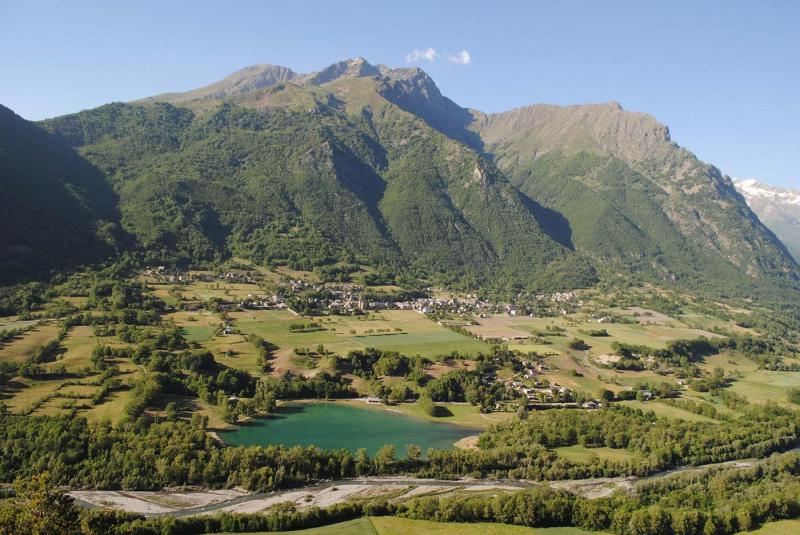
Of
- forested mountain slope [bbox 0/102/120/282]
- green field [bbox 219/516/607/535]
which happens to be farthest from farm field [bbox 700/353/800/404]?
forested mountain slope [bbox 0/102/120/282]

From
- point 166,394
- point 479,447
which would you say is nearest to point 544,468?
point 479,447

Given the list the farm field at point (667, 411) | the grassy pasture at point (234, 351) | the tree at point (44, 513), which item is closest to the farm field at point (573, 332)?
the farm field at point (667, 411)

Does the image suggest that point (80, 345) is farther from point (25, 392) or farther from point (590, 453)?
point (590, 453)

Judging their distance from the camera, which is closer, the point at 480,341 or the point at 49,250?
the point at 480,341

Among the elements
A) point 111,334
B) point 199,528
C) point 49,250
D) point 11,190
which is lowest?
point 199,528

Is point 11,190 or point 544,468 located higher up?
point 11,190

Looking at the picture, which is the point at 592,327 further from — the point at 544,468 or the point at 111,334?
the point at 111,334

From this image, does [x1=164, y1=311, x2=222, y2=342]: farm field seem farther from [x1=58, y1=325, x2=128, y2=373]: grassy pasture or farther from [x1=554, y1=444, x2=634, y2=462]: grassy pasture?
[x1=554, y1=444, x2=634, y2=462]: grassy pasture

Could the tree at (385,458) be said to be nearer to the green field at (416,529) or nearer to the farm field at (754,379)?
the green field at (416,529)
